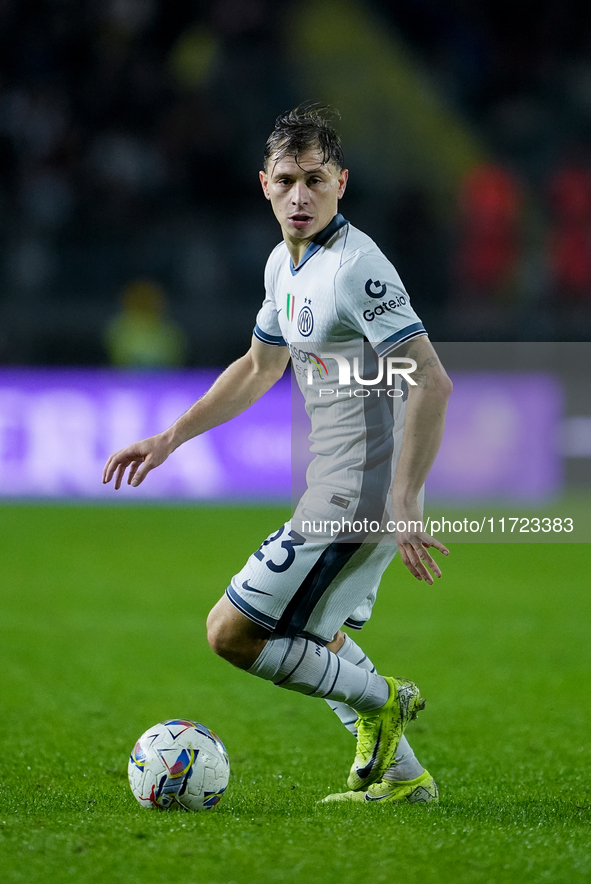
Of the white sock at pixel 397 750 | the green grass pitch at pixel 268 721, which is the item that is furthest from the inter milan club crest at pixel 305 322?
the green grass pitch at pixel 268 721

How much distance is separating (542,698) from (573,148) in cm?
1173

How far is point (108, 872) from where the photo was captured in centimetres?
296

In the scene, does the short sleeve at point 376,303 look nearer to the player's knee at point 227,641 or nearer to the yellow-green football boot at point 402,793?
the player's knee at point 227,641

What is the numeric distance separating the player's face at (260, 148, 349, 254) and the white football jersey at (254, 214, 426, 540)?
2.4 inches

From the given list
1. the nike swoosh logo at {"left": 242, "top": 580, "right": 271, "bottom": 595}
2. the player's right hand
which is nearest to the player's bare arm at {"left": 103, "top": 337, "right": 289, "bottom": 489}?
the player's right hand

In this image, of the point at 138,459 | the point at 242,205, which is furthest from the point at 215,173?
the point at 138,459

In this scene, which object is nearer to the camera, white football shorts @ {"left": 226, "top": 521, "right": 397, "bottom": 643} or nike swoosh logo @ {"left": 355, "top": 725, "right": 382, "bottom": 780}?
white football shorts @ {"left": 226, "top": 521, "right": 397, "bottom": 643}

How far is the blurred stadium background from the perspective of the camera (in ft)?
40.2

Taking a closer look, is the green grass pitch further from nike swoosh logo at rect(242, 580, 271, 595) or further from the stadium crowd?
the stadium crowd

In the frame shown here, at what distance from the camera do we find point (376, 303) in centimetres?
350

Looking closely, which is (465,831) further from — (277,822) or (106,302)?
(106,302)

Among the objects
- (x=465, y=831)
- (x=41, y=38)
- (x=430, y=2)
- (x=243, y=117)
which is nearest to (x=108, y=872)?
(x=465, y=831)

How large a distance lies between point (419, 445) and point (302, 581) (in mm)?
615

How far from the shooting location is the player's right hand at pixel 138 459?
155 inches
